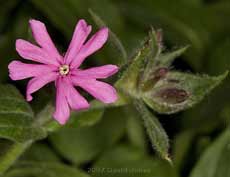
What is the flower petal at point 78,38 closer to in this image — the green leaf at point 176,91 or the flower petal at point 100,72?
the flower petal at point 100,72

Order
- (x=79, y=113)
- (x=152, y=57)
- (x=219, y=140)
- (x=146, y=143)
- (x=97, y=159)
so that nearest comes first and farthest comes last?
(x=152, y=57) < (x=79, y=113) < (x=219, y=140) < (x=97, y=159) < (x=146, y=143)

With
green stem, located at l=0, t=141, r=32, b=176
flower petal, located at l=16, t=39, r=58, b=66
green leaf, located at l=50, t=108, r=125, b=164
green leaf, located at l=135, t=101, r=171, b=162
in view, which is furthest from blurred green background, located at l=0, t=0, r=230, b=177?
flower petal, located at l=16, t=39, r=58, b=66

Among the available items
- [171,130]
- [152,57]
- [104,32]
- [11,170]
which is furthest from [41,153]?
[104,32]

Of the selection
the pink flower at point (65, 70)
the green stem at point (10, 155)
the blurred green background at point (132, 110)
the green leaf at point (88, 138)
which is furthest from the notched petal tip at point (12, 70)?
the green leaf at point (88, 138)

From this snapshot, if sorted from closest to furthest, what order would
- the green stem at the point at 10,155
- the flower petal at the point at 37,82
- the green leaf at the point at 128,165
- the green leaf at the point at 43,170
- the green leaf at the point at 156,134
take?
1. the flower petal at the point at 37,82
2. the green leaf at the point at 156,134
3. the green stem at the point at 10,155
4. the green leaf at the point at 43,170
5. the green leaf at the point at 128,165

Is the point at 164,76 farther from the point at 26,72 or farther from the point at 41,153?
the point at 41,153

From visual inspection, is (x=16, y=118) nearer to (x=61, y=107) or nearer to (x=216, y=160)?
(x=61, y=107)

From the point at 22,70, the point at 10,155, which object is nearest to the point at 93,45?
the point at 22,70
